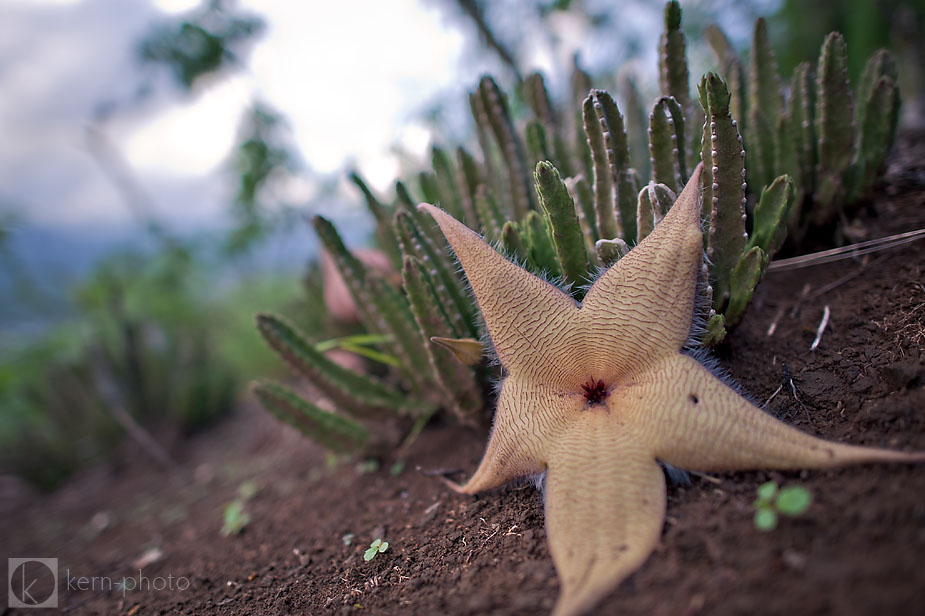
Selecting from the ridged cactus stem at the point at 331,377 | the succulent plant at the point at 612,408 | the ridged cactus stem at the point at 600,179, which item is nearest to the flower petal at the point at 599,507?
the succulent plant at the point at 612,408

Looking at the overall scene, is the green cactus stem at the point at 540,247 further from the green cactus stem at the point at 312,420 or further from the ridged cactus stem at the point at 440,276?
the green cactus stem at the point at 312,420

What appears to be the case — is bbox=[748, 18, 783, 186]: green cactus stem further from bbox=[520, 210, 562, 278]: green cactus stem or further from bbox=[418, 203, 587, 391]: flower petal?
bbox=[418, 203, 587, 391]: flower petal

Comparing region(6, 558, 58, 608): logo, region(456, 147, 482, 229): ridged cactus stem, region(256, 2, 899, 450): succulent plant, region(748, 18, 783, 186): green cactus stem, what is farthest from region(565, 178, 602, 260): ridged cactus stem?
region(6, 558, 58, 608): logo

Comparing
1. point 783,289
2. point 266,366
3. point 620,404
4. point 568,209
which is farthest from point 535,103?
point 266,366

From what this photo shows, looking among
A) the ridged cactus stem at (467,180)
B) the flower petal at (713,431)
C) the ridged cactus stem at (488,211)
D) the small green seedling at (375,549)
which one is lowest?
the small green seedling at (375,549)

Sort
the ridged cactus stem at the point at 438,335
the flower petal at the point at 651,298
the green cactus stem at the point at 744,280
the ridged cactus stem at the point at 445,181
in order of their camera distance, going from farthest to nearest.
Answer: the ridged cactus stem at the point at 445,181 < the ridged cactus stem at the point at 438,335 < the green cactus stem at the point at 744,280 < the flower petal at the point at 651,298
